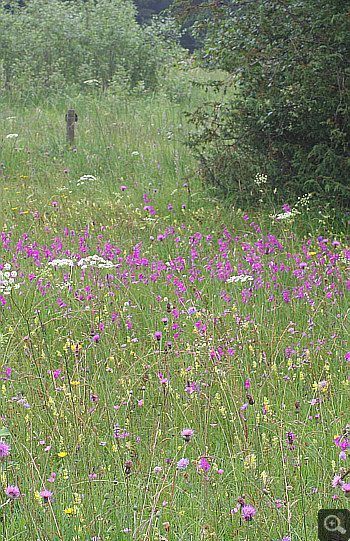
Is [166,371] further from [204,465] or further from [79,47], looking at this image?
[79,47]

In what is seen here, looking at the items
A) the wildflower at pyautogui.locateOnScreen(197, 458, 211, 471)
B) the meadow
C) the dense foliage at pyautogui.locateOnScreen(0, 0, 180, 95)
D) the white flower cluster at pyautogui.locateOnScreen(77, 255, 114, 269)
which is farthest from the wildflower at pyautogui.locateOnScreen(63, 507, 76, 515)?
the dense foliage at pyautogui.locateOnScreen(0, 0, 180, 95)

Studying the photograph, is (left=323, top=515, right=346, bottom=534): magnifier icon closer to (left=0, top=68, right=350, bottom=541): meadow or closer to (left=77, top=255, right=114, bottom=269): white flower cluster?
(left=0, top=68, right=350, bottom=541): meadow

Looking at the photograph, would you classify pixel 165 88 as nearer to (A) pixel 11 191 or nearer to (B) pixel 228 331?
(A) pixel 11 191

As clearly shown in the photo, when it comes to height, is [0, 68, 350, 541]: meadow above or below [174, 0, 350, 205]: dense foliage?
below

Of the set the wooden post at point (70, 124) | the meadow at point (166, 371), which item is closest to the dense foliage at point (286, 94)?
the meadow at point (166, 371)

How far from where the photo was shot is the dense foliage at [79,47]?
49.5ft

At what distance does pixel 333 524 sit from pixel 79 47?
651 inches

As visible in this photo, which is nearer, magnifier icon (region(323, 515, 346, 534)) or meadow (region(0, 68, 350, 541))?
magnifier icon (region(323, 515, 346, 534))

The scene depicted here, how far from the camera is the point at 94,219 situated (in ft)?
18.1

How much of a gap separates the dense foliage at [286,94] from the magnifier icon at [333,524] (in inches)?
152

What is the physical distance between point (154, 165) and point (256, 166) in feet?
7.81

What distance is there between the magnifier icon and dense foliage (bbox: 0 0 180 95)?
14.1 metres

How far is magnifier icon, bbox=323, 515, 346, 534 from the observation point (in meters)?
1.40

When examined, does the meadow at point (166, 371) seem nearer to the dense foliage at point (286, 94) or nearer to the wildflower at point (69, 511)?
the wildflower at point (69, 511)
